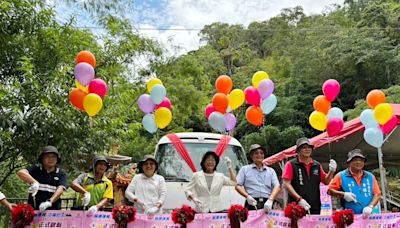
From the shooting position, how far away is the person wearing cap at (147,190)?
5.25 m

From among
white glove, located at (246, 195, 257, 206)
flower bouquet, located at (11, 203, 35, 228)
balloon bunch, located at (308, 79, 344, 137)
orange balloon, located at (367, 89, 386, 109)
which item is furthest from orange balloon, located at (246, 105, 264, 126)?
flower bouquet, located at (11, 203, 35, 228)

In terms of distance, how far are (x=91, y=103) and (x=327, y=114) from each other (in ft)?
14.3

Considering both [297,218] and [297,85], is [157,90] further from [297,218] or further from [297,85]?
[297,85]

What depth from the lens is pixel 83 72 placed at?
6316 mm

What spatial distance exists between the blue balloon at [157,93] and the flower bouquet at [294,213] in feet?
12.1

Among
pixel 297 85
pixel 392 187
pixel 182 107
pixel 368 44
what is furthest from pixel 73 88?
pixel 297 85

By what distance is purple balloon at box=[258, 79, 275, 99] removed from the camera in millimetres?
8164

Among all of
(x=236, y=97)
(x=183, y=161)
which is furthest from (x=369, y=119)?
(x=183, y=161)

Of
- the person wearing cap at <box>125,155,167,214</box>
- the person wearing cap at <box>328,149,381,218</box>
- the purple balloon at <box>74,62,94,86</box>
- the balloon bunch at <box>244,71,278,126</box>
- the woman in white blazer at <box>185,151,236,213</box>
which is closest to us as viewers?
the person wearing cap at <box>328,149,381,218</box>

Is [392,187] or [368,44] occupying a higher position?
[368,44]

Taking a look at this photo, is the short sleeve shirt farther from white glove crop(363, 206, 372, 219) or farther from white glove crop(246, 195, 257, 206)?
white glove crop(363, 206, 372, 219)

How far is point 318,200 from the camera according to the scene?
17.6ft

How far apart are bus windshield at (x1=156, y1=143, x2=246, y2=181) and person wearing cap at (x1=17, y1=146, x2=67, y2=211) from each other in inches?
84.1

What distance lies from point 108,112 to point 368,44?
23.3m
